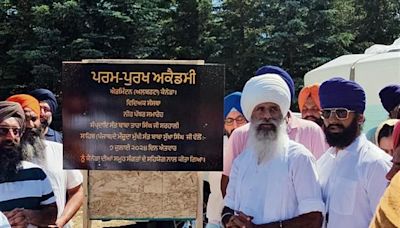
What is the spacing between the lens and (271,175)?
346cm

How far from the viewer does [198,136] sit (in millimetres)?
4262

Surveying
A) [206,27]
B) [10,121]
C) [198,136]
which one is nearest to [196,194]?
[198,136]

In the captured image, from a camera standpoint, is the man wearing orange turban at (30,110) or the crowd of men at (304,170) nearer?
the crowd of men at (304,170)

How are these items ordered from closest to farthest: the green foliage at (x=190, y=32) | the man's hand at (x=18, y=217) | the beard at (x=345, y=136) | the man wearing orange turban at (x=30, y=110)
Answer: the beard at (x=345, y=136) → the man's hand at (x=18, y=217) → the man wearing orange turban at (x=30, y=110) → the green foliage at (x=190, y=32)

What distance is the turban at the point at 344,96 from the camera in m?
3.57

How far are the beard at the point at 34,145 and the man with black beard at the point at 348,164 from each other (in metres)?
1.96

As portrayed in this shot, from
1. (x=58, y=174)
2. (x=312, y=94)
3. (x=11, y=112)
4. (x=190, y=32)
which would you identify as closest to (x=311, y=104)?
(x=312, y=94)

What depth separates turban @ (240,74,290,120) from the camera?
3.72 m

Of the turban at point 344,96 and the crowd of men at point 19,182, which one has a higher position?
the turban at point 344,96

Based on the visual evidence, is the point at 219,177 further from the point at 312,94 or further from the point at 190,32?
the point at 190,32

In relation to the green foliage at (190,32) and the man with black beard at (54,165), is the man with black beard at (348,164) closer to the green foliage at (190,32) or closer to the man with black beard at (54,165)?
the man with black beard at (54,165)

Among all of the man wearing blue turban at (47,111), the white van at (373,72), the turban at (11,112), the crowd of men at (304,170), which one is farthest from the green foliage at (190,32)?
the crowd of men at (304,170)

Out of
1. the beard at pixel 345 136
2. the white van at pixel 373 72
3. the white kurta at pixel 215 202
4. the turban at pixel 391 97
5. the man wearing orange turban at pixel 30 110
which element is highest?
the white van at pixel 373 72

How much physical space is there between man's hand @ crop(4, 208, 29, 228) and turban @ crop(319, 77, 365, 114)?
1928 mm
